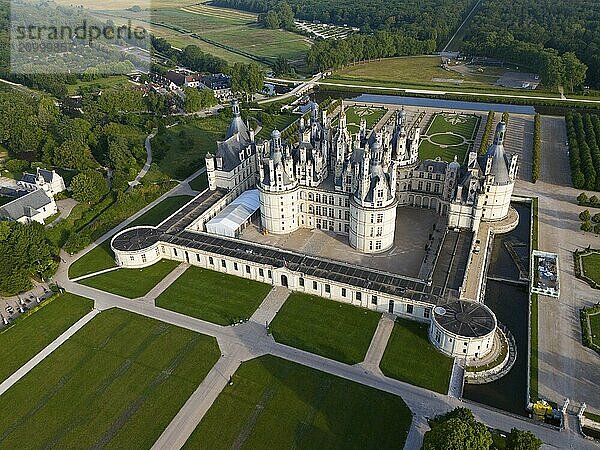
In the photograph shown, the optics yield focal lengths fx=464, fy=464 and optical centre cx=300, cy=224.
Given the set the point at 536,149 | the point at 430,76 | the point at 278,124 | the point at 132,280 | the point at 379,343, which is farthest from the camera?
the point at 430,76

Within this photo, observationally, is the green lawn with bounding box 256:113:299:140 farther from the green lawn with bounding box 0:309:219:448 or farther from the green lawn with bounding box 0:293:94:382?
the green lawn with bounding box 0:309:219:448

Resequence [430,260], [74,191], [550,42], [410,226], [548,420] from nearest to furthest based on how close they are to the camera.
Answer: [548,420]
[430,260]
[410,226]
[74,191]
[550,42]

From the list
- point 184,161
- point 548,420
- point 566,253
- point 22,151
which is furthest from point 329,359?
point 22,151

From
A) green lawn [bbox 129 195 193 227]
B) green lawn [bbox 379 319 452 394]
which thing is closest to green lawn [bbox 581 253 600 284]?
green lawn [bbox 379 319 452 394]

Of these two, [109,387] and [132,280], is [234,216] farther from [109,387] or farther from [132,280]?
[109,387]

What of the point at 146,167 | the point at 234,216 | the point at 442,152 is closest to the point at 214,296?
the point at 234,216

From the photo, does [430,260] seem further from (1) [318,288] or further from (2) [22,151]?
(2) [22,151]
